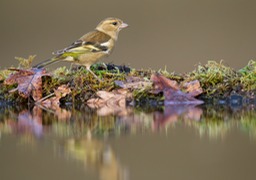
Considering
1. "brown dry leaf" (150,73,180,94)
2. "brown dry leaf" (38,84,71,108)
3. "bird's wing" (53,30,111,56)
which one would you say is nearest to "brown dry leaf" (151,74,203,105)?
"brown dry leaf" (150,73,180,94)

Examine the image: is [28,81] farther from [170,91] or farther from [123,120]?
[123,120]

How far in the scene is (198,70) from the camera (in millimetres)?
8250

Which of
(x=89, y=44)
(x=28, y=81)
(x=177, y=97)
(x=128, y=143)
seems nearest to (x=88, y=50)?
(x=89, y=44)

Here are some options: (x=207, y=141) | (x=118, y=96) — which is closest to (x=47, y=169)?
(x=207, y=141)

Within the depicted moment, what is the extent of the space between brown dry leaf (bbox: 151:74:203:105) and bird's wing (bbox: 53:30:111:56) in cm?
137

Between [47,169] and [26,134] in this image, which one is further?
[26,134]

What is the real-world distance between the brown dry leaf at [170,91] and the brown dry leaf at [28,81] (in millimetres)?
1395

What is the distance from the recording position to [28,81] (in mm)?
7949

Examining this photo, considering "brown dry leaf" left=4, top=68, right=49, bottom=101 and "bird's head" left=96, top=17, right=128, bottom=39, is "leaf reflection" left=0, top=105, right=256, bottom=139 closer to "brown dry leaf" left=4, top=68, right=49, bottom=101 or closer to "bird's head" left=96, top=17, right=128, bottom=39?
"brown dry leaf" left=4, top=68, right=49, bottom=101

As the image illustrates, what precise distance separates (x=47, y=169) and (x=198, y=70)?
4.17 m

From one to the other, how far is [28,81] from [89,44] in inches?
51.2

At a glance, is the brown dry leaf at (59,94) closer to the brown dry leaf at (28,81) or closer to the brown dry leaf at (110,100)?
the brown dry leaf at (28,81)

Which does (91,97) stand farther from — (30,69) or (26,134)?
(26,134)

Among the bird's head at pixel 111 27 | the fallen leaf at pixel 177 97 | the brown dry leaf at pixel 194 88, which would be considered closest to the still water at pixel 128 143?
the fallen leaf at pixel 177 97
